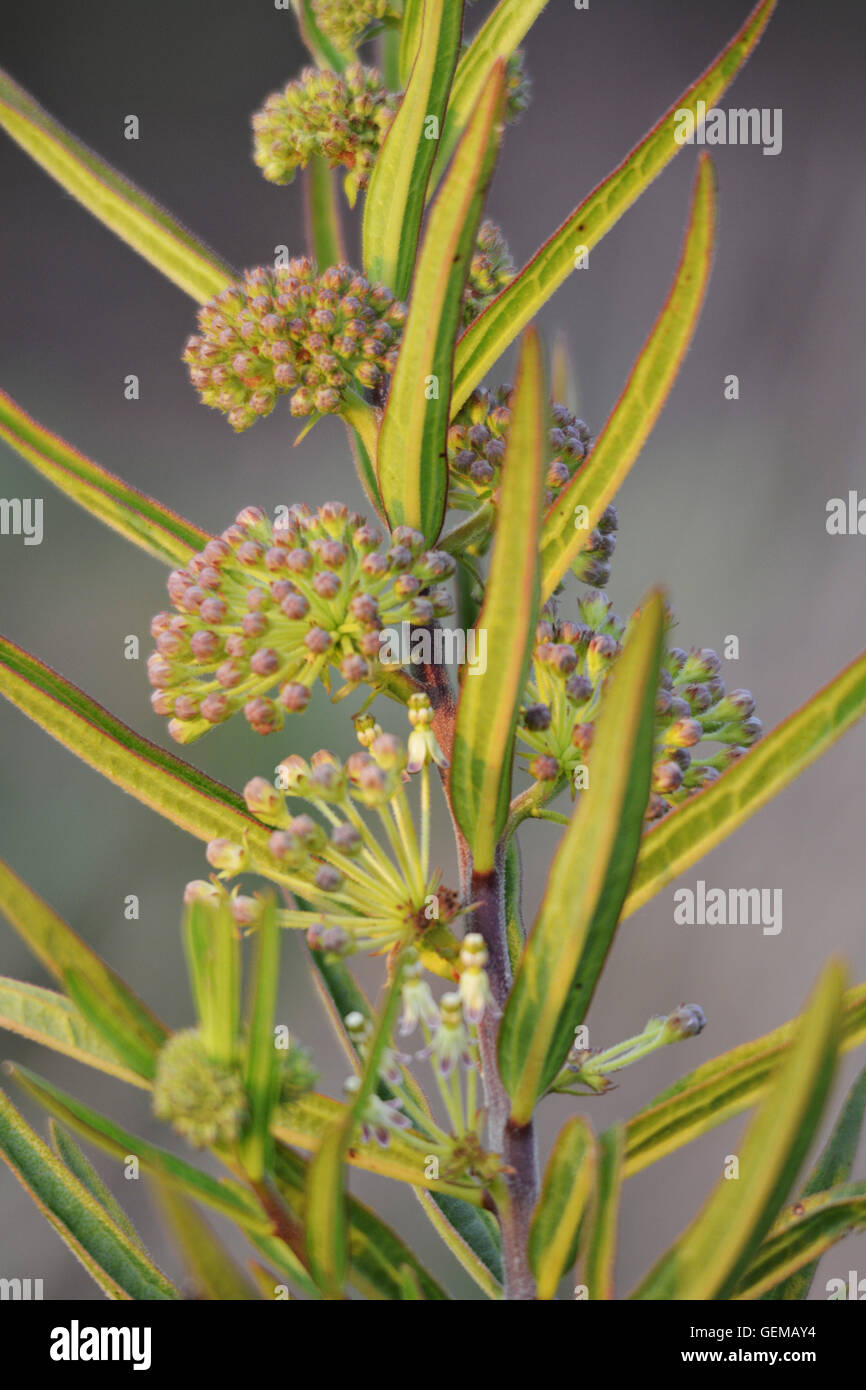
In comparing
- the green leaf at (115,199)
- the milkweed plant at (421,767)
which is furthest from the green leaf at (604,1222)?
the green leaf at (115,199)

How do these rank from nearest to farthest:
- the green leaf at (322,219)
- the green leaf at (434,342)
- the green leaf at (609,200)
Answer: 1. the green leaf at (434,342)
2. the green leaf at (609,200)
3. the green leaf at (322,219)

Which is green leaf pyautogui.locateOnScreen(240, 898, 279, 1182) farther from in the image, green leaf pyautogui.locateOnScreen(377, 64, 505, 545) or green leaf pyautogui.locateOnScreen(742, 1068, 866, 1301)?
green leaf pyautogui.locateOnScreen(742, 1068, 866, 1301)

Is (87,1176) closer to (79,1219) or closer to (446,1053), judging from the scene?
(79,1219)

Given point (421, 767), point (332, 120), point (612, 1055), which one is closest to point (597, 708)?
point (421, 767)

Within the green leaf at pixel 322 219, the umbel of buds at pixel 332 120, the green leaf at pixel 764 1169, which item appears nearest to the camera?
the green leaf at pixel 764 1169

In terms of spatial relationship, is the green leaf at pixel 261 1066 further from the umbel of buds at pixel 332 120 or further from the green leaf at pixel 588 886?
the umbel of buds at pixel 332 120

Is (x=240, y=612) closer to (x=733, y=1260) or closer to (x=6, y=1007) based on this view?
(x=6, y=1007)

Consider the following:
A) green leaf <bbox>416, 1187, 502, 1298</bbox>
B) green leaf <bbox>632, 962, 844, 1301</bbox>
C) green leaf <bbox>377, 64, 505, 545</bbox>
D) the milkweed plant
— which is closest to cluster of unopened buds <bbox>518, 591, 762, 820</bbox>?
the milkweed plant

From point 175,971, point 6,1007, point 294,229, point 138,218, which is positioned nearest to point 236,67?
point 294,229
